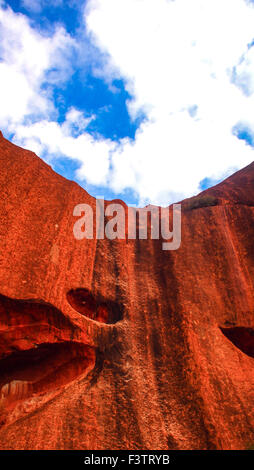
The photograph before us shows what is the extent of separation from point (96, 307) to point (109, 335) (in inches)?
55.6

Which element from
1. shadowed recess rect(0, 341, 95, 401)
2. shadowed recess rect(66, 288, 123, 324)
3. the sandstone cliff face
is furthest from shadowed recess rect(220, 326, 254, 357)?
shadowed recess rect(0, 341, 95, 401)

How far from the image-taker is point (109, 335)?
29.0ft

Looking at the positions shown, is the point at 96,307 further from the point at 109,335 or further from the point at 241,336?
the point at 241,336

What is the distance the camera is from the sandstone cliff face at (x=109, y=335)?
6.84 meters

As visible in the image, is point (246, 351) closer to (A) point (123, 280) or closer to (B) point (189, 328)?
(B) point (189, 328)

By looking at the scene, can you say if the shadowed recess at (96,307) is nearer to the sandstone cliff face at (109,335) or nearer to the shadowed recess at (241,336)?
the sandstone cliff face at (109,335)

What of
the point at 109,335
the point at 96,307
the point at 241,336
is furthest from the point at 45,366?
the point at 241,336

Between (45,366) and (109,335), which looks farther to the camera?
(109,335)

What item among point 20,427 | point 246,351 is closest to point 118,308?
point 20,427

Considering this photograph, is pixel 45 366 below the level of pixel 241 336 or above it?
below

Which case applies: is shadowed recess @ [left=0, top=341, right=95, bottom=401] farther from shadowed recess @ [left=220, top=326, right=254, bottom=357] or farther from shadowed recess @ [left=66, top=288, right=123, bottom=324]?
shadowed recess @ [left=220, top=326, right=254, bottom=357]

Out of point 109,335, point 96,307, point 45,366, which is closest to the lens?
point 45,366

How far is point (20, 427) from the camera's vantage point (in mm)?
6375

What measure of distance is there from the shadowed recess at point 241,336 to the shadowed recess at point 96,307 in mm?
4499
